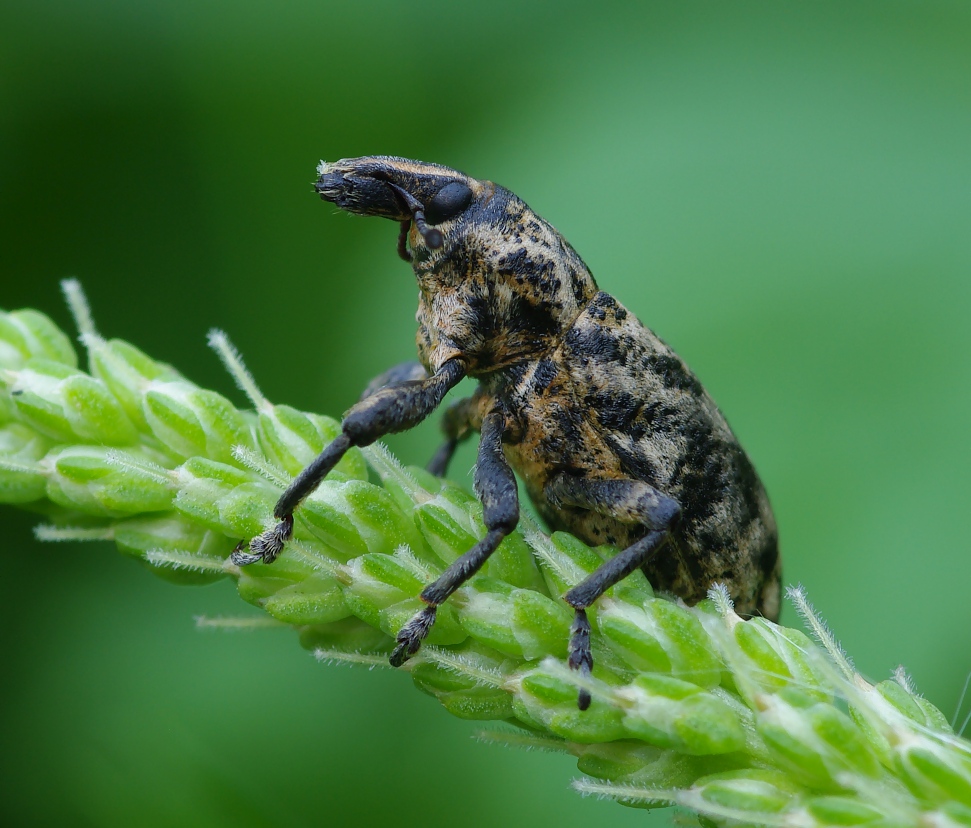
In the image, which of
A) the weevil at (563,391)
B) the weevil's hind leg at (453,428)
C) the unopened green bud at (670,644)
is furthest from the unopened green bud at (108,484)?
the weevil's hind leg at (453,428)

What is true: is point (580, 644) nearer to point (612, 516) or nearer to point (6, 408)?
point (612, 516)

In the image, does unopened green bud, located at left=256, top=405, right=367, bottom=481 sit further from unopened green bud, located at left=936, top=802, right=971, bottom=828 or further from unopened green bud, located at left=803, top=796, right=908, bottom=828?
unopened green bud, located at left=936, top=802, right=971, bottom=828

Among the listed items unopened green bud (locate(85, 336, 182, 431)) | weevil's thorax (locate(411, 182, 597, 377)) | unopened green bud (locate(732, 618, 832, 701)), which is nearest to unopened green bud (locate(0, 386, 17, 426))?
unopened green bud (locate(85, 336, 182, 431))

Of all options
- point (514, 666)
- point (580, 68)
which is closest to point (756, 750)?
point (514, 666)

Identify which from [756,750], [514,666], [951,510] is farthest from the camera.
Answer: [951,510]

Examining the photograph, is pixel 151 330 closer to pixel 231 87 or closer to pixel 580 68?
pixel 231 87
